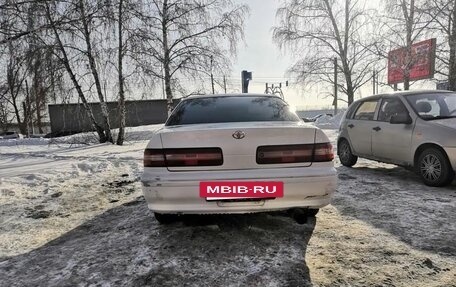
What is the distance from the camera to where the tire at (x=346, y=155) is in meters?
7.85

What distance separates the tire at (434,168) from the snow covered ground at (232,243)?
13 centimetres

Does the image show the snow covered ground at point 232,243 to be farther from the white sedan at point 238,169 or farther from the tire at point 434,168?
the white sedan at point 238,169

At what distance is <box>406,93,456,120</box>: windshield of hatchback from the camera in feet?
19.5

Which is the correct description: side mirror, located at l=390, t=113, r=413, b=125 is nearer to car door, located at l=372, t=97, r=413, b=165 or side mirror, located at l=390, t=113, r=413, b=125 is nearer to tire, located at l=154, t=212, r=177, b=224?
car door, located at l=372, t=97, r=413, b=165

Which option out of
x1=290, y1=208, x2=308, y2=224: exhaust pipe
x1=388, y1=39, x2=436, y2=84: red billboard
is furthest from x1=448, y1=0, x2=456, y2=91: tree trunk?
x1=290, y1=208, x2=308, y2=224: exhaust pipe

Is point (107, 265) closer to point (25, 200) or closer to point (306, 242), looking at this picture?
point (306, 242)

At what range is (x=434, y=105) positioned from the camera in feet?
20.1

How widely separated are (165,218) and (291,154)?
152cm

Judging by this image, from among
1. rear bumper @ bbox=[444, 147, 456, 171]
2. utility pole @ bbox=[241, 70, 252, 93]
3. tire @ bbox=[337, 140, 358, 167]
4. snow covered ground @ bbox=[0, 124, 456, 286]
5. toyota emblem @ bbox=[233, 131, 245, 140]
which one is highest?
utility pole @ bbox=[241, 70, 252, 93]

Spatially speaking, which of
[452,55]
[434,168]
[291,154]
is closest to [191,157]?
[291,154]

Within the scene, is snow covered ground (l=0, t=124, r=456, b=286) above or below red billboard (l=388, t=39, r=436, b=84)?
below

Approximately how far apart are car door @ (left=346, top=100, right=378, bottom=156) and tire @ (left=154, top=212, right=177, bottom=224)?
4450 mm

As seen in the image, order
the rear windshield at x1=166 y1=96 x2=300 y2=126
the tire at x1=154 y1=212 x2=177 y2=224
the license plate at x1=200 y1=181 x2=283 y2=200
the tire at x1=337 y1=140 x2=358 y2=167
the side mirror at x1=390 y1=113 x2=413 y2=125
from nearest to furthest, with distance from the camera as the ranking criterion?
1. the license plate at x1=200 y1=181 x2=283 y2=200
2. the tire at x1=154 y1=212 x2=177 y2=224
3. the rear windshield at x1=166 y1=96 x2=300 y2=126
4. the side mirror at x1=390 y1=113 x2=413 y2=125
5. the tire at x1=337 y1=140 x2=358 y2=167

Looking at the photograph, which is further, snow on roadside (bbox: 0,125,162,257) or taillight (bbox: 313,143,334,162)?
snow on roadside (bbox: 0,125,162,257)
